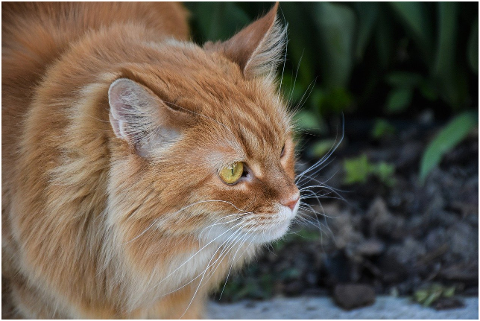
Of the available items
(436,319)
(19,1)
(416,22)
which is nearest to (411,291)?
(436,319)

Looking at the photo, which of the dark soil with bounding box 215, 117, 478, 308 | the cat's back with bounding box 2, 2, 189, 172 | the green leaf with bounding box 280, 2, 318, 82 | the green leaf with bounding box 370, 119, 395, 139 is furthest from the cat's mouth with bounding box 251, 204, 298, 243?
the green leaf with bounding box 370, 119, 395, 139

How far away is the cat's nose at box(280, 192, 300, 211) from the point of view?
2.12m

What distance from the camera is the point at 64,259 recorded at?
7.34 ft

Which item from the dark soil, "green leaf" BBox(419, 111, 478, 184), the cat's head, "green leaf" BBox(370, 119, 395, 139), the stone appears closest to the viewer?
the cat's head

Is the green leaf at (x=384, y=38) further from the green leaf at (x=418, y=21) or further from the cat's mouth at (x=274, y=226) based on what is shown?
the cat's mouth at (x=274, y=226)

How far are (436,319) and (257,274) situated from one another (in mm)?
1018

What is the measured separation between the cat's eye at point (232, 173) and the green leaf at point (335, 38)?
190 cm

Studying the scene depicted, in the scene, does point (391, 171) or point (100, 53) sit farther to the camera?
point (391, 171)

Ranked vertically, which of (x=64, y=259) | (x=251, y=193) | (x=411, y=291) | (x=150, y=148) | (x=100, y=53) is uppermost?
(x=100, y=53)

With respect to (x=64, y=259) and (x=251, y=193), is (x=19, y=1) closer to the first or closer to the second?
(x=64, y=259)

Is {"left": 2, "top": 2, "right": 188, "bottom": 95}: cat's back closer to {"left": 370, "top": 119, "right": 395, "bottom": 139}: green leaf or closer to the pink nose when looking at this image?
the pink nose

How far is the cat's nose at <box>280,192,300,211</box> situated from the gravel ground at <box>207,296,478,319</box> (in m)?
0.92

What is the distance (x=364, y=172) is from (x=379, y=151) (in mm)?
415

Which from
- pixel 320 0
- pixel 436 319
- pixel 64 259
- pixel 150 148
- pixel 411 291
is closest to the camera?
pixel 150 148
